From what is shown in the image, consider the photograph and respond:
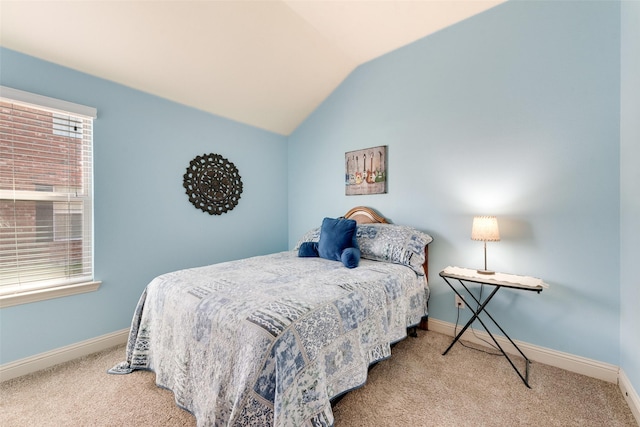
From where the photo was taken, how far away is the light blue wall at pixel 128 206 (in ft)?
6.46

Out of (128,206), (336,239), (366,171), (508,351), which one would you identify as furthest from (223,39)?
(508,351)

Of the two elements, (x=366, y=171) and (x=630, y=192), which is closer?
(x=630, y=192)

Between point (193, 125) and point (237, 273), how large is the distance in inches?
75.0

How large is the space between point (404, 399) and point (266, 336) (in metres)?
1.11

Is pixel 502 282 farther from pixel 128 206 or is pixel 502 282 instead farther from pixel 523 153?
pixel 128 206

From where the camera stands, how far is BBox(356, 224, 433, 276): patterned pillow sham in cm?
236

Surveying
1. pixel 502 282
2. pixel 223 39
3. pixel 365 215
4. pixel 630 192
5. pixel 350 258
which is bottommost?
pixel 502 282

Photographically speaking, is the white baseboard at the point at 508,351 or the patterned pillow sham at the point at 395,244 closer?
the white baseboard at the point at 508,351

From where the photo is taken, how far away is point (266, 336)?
1125mm

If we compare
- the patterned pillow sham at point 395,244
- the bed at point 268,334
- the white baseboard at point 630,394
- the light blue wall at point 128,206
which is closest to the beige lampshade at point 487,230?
the patterned pillow sham at point 395,244

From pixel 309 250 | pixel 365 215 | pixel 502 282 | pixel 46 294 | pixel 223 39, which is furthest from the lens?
pixel 365 215

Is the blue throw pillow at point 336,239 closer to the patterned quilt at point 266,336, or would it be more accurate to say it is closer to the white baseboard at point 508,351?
the patterned quilt at point 266,336

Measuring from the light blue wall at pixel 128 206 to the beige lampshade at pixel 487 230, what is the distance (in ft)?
8.70

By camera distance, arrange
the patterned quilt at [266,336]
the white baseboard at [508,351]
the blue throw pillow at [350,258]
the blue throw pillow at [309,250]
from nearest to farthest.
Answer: the patterned quilt at [266,336] → the white baseboard at [508,351] → the blue throw pillow at [350,258] → the blue throw pillow at [309,250]
